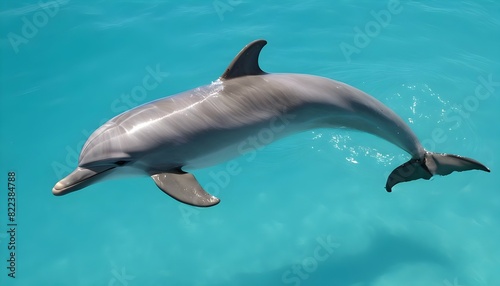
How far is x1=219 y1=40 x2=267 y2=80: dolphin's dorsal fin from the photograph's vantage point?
491 centimetres

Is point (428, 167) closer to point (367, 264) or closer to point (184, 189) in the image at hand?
point (367, 264)

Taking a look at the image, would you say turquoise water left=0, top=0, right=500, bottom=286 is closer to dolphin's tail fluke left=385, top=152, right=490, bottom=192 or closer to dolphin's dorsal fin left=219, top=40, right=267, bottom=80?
dolphin's tail fluke left=385, top=152, right=490, bottom=192

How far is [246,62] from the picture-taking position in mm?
4984

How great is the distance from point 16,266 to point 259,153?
12.0 feet

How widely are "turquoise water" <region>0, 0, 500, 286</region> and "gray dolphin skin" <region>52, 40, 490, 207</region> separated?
162cm

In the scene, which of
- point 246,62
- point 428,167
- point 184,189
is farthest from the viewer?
point 428,167

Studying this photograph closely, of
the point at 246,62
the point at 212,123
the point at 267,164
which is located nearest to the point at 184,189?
the point at 212,123

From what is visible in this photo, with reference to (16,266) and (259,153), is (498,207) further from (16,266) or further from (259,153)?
(16,266)

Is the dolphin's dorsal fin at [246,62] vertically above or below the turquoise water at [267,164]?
above

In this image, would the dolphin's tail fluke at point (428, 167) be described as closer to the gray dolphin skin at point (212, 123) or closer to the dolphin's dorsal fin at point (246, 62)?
the gray dolphin skin at point (212, 123)

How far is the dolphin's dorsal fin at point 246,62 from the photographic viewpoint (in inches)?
193

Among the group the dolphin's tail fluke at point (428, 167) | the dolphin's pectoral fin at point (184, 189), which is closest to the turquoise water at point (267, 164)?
the dolphin's tail fluke at point (428, 167)

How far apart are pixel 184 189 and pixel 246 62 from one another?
4.80 feet

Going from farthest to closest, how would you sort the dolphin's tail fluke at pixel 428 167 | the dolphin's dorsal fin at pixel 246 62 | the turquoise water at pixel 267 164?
the turquoise water at pixel 267 164 → the dolphin's tail fluke at pixel 428 167 → the dolphin's dorsal fin at pixel 246 62
